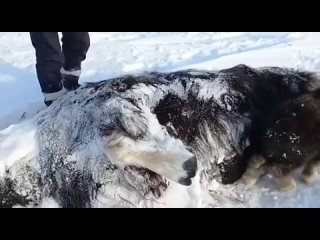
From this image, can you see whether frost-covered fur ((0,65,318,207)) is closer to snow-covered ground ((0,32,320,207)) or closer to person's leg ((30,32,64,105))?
person's leg ((30,32,64,105))

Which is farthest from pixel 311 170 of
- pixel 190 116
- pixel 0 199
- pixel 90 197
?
pixel 0 199

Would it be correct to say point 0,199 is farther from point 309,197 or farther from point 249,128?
point 309,197

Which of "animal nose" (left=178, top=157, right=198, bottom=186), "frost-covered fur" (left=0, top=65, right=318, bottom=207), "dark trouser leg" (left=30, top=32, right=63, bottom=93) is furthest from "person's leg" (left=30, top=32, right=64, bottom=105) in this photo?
"animal nose" (left=178, top=157, right=198, bottom=186)

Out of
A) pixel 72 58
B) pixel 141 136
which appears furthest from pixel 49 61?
pixel 141 136

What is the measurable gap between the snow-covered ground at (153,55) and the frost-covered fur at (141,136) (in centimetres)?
113

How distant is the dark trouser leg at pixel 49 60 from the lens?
448cm

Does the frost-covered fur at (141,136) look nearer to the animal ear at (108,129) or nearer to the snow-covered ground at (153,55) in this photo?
the animal ear at (108,129)

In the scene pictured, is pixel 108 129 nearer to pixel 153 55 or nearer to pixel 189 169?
pixel 189 169

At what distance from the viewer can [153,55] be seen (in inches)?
233

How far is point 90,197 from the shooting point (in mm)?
3258

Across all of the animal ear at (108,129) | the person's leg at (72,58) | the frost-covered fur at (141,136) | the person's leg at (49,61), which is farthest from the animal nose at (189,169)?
the person's leg at (72,58)

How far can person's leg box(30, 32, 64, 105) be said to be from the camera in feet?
14.6

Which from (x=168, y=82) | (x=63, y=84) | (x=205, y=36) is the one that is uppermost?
(x=168, y=82)
